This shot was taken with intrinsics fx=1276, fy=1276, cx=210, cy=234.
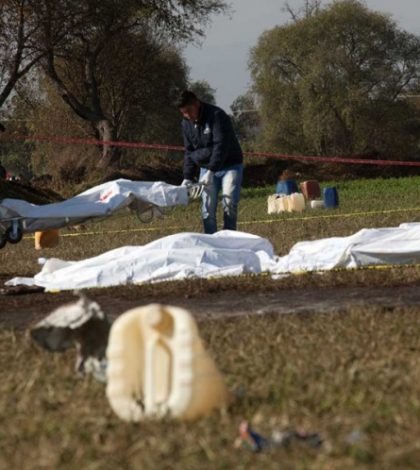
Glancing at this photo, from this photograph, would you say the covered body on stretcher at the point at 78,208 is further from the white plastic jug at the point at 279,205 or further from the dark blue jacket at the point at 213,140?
the white plastic jug at the point at 279,205

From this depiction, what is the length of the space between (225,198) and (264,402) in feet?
28.8

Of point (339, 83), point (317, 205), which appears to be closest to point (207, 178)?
point (317, 205)

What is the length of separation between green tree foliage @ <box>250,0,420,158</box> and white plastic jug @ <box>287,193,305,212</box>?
112 ft

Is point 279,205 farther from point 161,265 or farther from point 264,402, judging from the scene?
point 264,402

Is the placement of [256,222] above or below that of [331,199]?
below

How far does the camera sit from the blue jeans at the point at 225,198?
13680 millimetres

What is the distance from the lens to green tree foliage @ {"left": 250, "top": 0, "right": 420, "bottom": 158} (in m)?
60.5

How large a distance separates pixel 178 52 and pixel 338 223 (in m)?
40.3

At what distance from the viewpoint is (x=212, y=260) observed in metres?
10.8

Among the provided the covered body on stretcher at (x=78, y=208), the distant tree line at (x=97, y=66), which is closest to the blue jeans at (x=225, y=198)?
the covered body on stretcher at (x=78, y=208)

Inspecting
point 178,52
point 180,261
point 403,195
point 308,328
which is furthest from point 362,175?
point 308,328

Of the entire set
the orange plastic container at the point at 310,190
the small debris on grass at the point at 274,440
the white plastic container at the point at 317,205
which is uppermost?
the orange plastic container at the point at 310,190

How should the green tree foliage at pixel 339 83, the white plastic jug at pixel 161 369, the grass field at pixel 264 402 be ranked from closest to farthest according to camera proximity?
the grass field at pixel 264 402 → the white plastic jug at pixel 161 369 → the green tree foliage at pixel 339 83

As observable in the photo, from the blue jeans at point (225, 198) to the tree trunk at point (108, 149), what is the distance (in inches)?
1338
